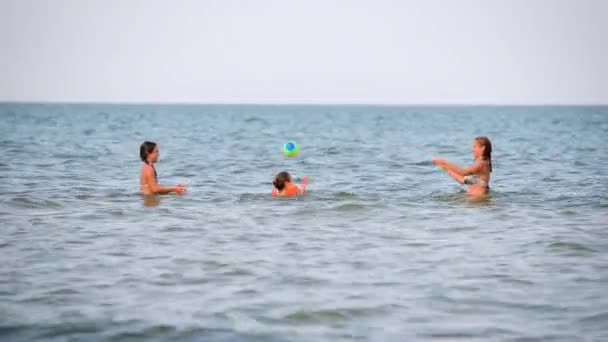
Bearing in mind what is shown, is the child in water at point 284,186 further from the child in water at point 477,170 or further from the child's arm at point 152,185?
the child in water at point 477,170

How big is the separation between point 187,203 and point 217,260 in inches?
222

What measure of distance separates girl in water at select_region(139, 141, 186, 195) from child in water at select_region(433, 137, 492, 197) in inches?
208

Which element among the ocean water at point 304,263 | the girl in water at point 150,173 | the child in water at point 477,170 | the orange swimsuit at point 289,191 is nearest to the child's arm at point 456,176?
the child in water at point 477,170

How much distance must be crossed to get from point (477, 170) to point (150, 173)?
6.42 m

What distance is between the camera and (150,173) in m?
15.1

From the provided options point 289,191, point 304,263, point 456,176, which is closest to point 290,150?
point 289,191

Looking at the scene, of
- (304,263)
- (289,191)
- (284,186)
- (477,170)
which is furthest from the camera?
(289,191)

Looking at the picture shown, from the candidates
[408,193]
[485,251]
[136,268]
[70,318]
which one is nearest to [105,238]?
[136,268]

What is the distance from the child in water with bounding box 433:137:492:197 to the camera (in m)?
14.6

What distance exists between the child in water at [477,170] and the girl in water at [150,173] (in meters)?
5.28

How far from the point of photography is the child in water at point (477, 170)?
14.6 meters

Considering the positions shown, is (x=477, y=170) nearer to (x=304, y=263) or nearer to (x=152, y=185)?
(x=152, y=185)

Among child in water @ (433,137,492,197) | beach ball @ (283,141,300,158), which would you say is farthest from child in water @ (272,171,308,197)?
child in water @ (433,137,492,197)

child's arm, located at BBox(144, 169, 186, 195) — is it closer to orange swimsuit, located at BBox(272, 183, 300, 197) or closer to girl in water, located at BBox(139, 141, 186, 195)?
girl in water, located at BBox(139, 141, 186, 195)
